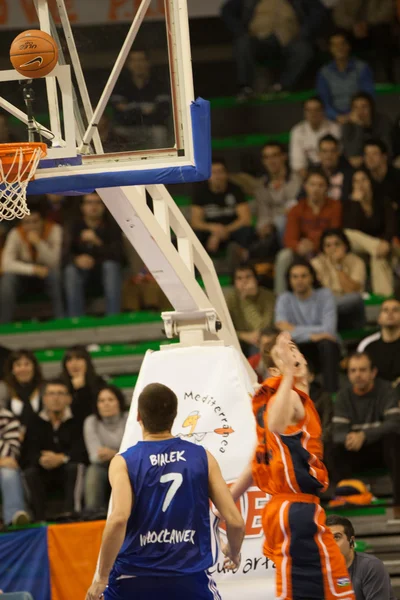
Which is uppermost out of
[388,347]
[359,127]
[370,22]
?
[370,22]

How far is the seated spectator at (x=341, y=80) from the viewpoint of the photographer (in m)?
15.0

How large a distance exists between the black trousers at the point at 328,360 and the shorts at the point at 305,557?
5.05m

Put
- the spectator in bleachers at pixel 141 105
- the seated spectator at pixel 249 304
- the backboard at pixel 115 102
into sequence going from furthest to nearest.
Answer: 1. the seated spectator at pixel 249 304
2. the spectator in bleachers at pixel 141 105
3. the backboard at pixel 115 102

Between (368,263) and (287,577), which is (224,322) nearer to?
(287,577)

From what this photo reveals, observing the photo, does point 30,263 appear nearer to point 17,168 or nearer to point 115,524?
point 17,168

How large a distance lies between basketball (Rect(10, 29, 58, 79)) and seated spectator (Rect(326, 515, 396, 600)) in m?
3.07

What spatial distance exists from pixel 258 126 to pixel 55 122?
1007 centimetres

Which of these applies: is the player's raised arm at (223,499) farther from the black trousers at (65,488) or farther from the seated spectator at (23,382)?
the seated spectator at (23,382)

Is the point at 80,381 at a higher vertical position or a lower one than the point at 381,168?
lower

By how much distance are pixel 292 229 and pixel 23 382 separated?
12.0 feet

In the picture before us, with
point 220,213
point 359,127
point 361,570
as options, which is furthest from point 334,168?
point 361,570

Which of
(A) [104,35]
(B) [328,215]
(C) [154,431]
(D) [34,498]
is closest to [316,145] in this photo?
(B) [328,215]

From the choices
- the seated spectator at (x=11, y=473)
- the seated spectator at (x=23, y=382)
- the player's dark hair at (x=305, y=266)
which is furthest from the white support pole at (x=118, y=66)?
the player's dark hair at (x=305, y=266)

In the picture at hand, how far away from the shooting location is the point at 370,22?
16.2 metres
